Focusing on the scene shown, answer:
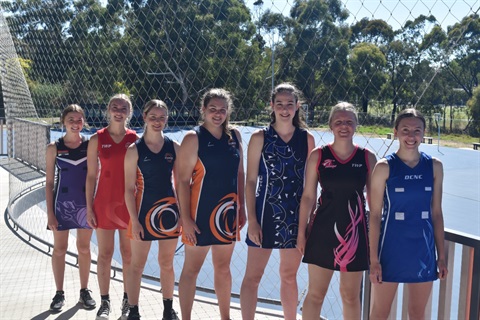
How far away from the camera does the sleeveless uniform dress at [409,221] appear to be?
2.12 metres

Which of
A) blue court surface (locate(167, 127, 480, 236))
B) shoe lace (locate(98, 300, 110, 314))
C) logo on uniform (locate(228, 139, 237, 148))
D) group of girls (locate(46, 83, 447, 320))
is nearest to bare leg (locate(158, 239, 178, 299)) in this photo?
group of girls (locate(46, 83, 447, 320))

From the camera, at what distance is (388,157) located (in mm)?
2172

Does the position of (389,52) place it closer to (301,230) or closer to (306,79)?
(306,79)

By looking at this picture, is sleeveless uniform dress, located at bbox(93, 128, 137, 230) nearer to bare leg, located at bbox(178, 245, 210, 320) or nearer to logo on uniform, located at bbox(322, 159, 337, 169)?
bare leg, located at bbox(178, 245, 210, 320)

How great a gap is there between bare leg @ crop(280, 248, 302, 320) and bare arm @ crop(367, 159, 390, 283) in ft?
1.39

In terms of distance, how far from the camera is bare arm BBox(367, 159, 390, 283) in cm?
212

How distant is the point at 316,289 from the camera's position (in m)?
2.29

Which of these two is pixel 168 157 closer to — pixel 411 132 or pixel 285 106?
pixel 285 106

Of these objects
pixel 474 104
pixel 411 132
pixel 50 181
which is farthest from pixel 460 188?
pixel 50 181

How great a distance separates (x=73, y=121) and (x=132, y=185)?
0.67m

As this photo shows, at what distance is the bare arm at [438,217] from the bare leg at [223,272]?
1009mm

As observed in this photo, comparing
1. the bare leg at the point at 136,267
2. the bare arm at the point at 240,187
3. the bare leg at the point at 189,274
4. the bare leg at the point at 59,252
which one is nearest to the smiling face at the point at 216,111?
the bare arm at the point at 240,187

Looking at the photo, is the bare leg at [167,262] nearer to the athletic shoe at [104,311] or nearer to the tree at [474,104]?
the athletic shoe at [104,311]

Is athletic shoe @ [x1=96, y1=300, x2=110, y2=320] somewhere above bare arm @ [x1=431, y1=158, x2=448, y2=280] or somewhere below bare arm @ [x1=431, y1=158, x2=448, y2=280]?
below
